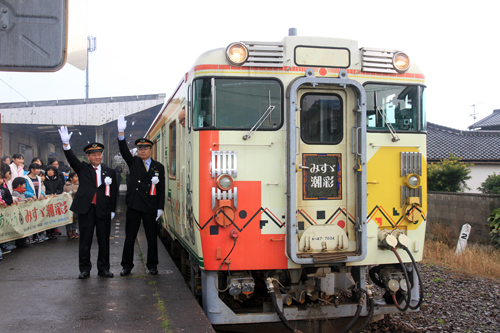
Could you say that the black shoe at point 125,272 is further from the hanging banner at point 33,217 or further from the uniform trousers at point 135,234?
the hanging banner at point 33,217

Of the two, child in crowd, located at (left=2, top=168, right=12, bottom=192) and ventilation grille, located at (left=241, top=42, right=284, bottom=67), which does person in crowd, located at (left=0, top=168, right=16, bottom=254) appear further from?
ventilation grille, located at (left=241, top=42, right=284, bottom=67)

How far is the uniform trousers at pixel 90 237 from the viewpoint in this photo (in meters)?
5.90

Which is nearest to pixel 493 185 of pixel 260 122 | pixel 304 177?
pixel 304 177

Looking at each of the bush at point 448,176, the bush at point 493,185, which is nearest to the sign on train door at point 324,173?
the bush at point 448,176

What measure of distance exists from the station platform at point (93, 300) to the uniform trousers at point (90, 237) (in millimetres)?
206

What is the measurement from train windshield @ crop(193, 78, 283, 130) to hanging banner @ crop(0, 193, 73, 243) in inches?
209

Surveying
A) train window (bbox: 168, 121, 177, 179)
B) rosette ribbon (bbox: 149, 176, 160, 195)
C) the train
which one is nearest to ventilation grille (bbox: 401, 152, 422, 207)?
the train

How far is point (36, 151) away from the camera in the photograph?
82.0 ft

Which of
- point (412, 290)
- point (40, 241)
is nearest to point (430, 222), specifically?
point (412, 290)

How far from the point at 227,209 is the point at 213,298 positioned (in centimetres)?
97

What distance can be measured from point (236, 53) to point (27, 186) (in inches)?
263

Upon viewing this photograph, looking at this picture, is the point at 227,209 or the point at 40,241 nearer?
the point at 227,209

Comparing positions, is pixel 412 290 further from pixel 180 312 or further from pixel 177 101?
pixel 177 101

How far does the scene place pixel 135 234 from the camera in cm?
607
